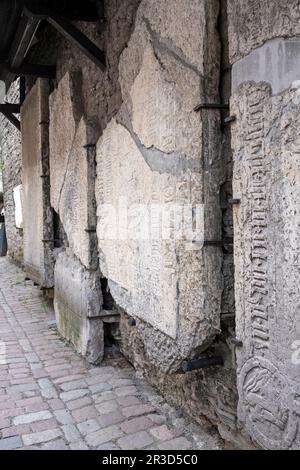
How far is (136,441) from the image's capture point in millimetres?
2469

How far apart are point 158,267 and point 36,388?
143 cm

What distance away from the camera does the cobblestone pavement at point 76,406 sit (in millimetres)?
2494

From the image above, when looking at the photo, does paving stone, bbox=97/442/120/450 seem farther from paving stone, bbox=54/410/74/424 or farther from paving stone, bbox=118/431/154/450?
paving stone, bbox=54/410/74/424

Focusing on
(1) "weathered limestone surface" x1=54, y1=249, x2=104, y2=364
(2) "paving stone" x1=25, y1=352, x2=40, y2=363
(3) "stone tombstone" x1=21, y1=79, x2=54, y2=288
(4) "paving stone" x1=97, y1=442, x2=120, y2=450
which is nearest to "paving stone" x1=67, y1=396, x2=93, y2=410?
(4) "paving stone" x1=97, y1=442, x2=120, y2=450

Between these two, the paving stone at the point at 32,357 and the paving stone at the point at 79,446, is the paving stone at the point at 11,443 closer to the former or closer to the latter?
the paving stone at the point at 79,446

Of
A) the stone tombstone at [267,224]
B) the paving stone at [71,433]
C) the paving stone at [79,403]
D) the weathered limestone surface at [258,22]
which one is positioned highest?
the weathered limestone surface at [258,22]

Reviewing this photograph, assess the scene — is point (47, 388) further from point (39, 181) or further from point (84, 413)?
point (39, 181)

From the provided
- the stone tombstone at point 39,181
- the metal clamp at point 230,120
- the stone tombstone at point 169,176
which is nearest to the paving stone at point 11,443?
the stone tombstone at point 169,176

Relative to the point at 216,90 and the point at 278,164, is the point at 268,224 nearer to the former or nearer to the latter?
the point at 278,164

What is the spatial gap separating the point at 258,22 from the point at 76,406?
95.9 inches

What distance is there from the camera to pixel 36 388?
328cm

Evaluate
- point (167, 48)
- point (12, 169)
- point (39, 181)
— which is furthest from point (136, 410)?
point (12, 169)

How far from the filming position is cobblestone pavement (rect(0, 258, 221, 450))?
2.49 m
